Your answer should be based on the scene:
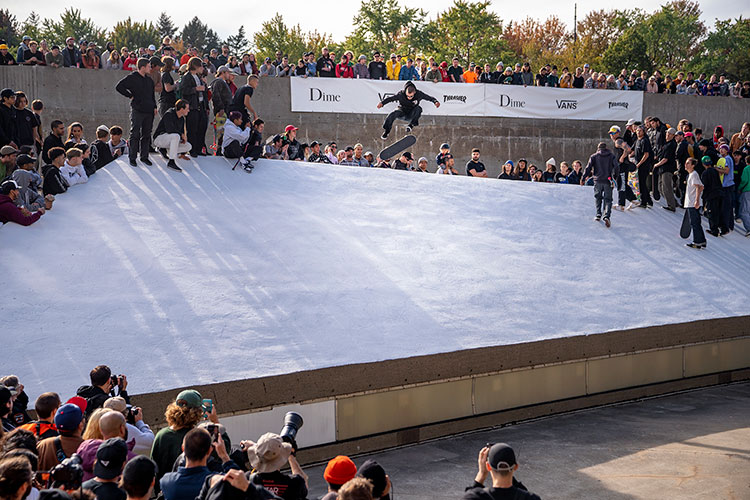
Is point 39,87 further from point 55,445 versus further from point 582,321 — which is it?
point 55,445

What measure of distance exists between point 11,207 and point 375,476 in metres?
7.97

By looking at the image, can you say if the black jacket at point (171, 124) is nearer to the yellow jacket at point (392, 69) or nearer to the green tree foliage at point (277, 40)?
the yellow jacket at point (392, 69)

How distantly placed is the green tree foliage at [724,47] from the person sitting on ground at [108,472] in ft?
186

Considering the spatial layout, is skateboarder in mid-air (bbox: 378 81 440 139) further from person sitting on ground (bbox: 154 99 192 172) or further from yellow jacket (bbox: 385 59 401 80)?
yellow jacket (bbox: 385 59 401 80)

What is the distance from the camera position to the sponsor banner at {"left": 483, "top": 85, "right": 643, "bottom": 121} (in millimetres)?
24828

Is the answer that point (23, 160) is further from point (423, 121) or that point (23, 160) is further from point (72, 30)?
point (72, 30)

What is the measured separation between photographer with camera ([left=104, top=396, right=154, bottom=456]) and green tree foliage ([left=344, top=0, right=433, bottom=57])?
49.3m

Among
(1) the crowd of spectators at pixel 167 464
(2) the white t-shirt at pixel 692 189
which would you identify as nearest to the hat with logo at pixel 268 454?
(1) the crowd of spectators at pixel 167 464

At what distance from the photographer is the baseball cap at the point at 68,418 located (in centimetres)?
499

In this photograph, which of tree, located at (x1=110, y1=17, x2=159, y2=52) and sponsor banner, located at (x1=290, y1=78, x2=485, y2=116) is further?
tree, located at (x1=110, y1=17, x2=159, y2=52)

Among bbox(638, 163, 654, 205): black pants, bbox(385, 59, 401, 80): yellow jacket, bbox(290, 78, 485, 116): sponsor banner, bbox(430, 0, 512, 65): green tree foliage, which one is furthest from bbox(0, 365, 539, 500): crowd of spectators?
bbox(430, 0, 512, 65): green tree foliage

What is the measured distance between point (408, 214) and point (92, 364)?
698 cm

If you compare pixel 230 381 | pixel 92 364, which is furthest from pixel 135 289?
pixel 230 381

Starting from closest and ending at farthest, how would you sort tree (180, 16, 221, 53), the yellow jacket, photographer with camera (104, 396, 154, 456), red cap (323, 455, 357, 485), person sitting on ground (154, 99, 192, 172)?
1. red cap (323, 455, 357, 485)
2. photographer with camera (104, 396, 154, 456)
3. person sitting on ground (154, 99, 192, 172)
4. the yellow jacket
5. tree (180, 16, 221, 53)
